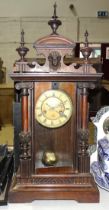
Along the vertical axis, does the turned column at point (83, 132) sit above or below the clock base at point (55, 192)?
above

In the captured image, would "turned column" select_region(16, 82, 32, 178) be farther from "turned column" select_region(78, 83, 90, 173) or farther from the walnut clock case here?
"turned column" select_region(78, 83, 90, 173)

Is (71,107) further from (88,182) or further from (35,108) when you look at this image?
(88,182)

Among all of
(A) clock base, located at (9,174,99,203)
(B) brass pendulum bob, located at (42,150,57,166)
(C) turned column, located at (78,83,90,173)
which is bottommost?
(A) clock base, located at (9,174,99,203)

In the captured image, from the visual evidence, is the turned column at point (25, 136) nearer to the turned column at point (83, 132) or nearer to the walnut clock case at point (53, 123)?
the walnut clock case at point (53, 123)

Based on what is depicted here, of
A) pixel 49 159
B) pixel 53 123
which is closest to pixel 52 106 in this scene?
pixel 53 123

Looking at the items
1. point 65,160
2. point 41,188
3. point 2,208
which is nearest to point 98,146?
point 65,160

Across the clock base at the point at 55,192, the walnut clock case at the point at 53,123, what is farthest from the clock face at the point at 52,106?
the clock base at the point at 55,192

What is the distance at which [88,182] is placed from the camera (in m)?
0.84

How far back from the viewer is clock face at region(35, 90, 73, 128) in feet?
2.78

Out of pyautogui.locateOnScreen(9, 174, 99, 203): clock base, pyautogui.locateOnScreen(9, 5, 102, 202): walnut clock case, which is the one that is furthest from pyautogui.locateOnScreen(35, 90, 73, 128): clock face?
pyautogui.locateOnScreen(9, 174, 99, 203): clock base

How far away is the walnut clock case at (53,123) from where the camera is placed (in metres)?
0.81

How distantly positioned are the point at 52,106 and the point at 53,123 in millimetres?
51

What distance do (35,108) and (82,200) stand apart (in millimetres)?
292

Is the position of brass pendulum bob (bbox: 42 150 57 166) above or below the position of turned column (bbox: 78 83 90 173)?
below
